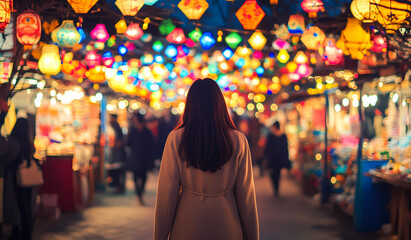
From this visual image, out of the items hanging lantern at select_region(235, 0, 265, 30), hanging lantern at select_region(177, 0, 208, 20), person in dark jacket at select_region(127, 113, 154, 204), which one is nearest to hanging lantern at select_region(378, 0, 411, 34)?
hanging lantern at select_region(235, 0, 265, 30)

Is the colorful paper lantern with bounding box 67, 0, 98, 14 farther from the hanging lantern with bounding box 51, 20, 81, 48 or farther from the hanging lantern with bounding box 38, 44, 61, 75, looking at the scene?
the hanging lantern with bounding box 38, 44, 61, 75

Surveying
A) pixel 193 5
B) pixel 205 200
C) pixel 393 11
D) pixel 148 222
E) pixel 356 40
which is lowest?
pixel 148 222

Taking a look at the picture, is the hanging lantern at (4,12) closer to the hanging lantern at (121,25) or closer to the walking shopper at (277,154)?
the hanging lantern at (121,25)

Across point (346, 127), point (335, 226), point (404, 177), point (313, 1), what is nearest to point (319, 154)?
point (346, 127)

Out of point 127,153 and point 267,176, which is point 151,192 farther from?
point 267,176

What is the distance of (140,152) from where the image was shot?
1209 centimetres

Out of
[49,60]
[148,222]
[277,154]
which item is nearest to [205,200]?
[49,60]

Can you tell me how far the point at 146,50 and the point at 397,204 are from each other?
7.16 meters

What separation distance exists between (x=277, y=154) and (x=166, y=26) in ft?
19.1

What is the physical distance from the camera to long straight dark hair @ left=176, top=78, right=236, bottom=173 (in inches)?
142

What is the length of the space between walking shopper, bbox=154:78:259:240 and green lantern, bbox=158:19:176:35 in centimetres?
544

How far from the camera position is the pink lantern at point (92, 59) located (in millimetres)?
9633

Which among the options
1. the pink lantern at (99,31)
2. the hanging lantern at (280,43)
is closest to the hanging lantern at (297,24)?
the hanging lantern at (280,43)

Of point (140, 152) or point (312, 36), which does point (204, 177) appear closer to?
point (312, 36)
